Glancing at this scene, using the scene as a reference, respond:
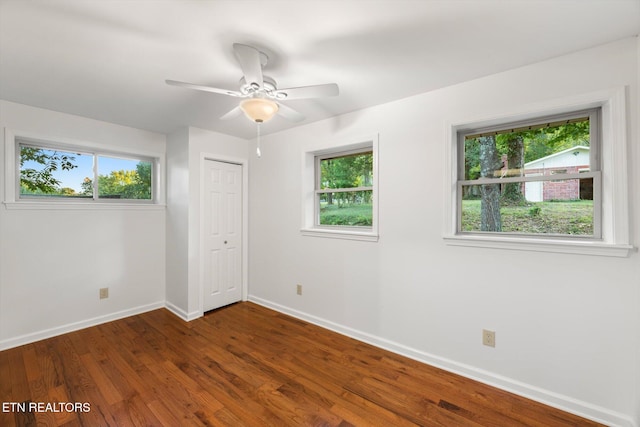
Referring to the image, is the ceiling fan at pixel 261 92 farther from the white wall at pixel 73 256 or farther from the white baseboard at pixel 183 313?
the white baseboard at pixel 183 313

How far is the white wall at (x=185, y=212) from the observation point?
3.21 m

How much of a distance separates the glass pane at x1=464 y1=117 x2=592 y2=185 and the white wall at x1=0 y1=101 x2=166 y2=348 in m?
3.69

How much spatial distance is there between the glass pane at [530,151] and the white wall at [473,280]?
0.88 feet

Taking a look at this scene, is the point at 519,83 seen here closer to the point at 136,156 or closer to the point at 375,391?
the point at 375,391

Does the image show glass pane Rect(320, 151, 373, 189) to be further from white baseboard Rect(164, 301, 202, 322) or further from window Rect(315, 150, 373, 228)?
white baseboard Rect(164, 301, 202, 322)

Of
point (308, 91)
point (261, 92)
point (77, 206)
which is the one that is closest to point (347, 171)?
point (308, 91)

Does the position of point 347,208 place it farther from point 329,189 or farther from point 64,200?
point 64,200

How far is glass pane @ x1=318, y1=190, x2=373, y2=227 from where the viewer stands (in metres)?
2.92

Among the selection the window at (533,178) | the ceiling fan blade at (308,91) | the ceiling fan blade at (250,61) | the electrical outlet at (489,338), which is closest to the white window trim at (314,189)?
the window at (533,178)

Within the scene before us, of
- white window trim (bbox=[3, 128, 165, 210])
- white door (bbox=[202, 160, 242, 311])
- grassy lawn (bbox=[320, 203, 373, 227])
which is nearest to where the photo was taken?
white window trim (bbox=[3, 128, 165, 210])

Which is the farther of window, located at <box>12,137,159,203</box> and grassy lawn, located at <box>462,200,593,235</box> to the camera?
window, located at <box>12,137,159,203</box>

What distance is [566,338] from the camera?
1.79 metres

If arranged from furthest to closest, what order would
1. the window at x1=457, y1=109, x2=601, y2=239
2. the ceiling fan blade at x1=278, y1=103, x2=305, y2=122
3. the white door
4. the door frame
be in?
the white door
the door frame
the ceiling fan blade at x1=278, y1=103, x2=305, y2=122
the window at x1=457, y1=109, x2=601, y2=239

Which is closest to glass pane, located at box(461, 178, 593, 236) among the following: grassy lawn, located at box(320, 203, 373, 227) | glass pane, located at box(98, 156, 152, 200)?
grassy lawn, located at box(320, 203, 373, 227)
